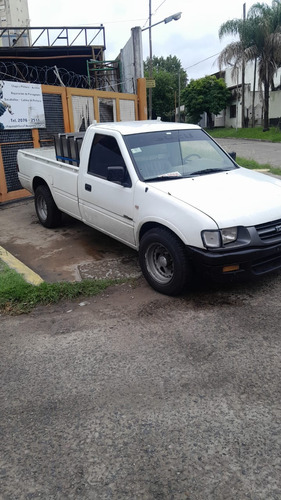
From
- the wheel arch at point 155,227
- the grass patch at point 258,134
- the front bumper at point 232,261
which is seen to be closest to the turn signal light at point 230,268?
the front bumper at point 232,261

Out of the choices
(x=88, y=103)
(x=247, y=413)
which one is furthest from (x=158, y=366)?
(x=88, y=103)

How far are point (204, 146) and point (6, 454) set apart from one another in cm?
444

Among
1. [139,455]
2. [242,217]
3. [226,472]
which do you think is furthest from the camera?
[242,217]

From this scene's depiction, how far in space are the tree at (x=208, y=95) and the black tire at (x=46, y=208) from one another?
4085 cm

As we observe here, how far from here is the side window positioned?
5351mm

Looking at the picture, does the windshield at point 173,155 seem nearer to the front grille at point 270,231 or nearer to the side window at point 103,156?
the side window at point 103,156

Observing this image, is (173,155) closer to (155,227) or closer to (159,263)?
(155,227)

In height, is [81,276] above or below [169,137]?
below

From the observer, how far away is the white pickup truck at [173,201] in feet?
13.4

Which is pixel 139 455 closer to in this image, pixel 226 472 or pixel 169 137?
pixel 226 472

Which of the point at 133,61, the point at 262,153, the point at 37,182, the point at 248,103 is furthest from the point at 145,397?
the point at 248,103

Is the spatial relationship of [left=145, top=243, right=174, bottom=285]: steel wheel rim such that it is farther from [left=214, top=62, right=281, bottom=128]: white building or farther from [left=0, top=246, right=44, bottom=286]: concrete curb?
[left=214, top=62, right=281, bottom=128]: white building

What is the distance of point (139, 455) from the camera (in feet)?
8.00

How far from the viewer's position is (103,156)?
5602mm
